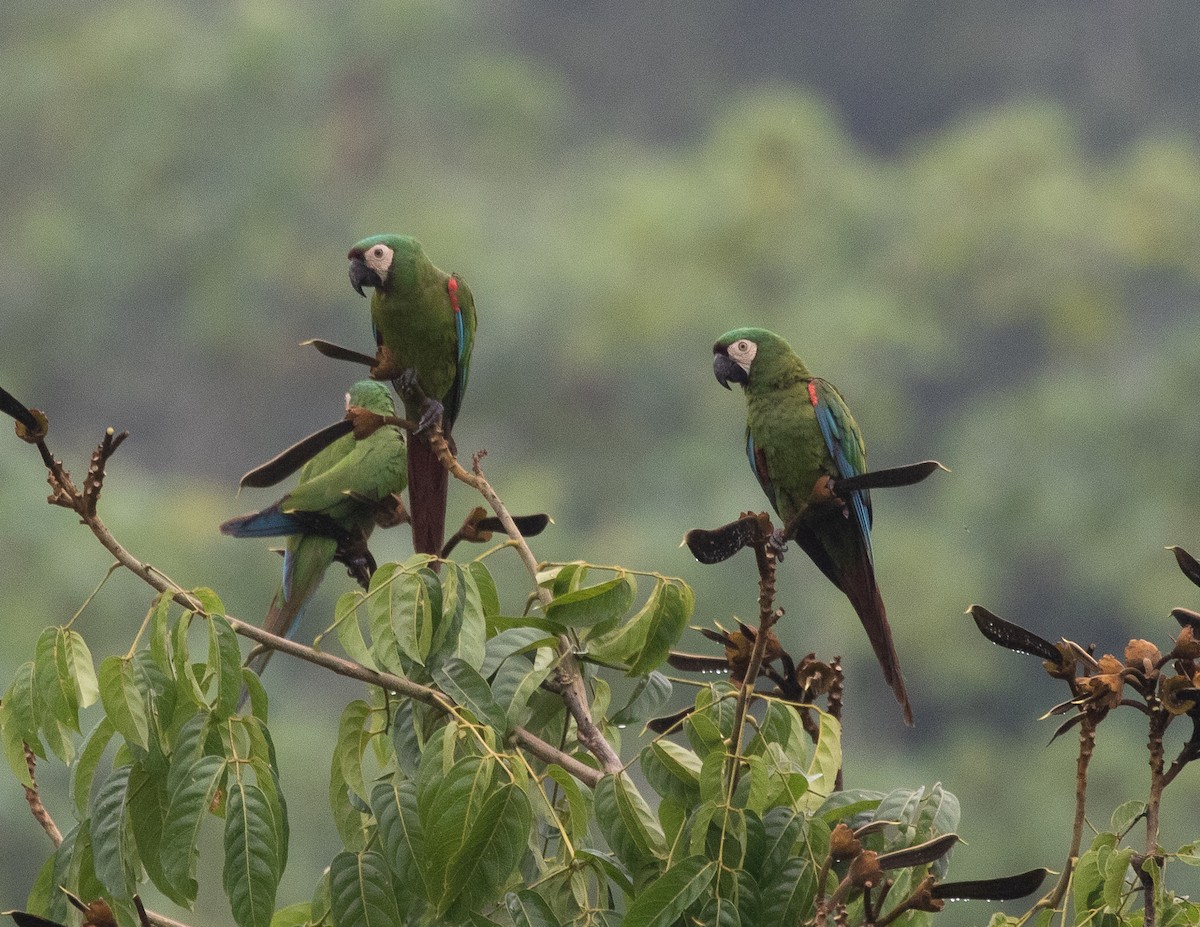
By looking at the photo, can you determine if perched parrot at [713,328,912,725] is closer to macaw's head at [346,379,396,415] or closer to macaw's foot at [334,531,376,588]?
macaw's foot at [334,531,376,588]

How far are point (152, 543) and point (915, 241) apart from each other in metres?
7.19

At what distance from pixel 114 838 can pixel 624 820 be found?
0.34 meters

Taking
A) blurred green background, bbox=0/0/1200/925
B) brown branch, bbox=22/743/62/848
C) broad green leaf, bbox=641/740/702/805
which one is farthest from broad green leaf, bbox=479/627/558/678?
blurred green background, bbox=0/0/1200/925

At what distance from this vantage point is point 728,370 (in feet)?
6.17

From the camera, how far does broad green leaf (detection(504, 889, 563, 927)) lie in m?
0.99

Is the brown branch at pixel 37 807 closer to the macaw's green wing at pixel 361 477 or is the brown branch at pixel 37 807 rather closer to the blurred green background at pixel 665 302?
the macaw's green wing at pixel 361 477

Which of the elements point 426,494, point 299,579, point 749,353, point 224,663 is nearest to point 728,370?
point 749,353

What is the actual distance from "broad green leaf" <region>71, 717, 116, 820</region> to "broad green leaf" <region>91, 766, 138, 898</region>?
0.04 m

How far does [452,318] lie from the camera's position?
2.06m

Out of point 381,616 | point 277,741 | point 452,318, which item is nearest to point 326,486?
point 452,318

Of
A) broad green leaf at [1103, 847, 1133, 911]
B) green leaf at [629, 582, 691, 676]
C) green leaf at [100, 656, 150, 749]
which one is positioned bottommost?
green leaf at [100, 656, 150, 749]

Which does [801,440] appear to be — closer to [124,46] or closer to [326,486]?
[326,486]

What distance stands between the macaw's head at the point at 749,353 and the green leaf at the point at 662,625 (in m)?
0.78

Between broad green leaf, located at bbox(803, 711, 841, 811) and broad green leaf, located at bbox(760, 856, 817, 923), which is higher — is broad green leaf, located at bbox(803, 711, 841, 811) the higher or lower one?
the higher one
